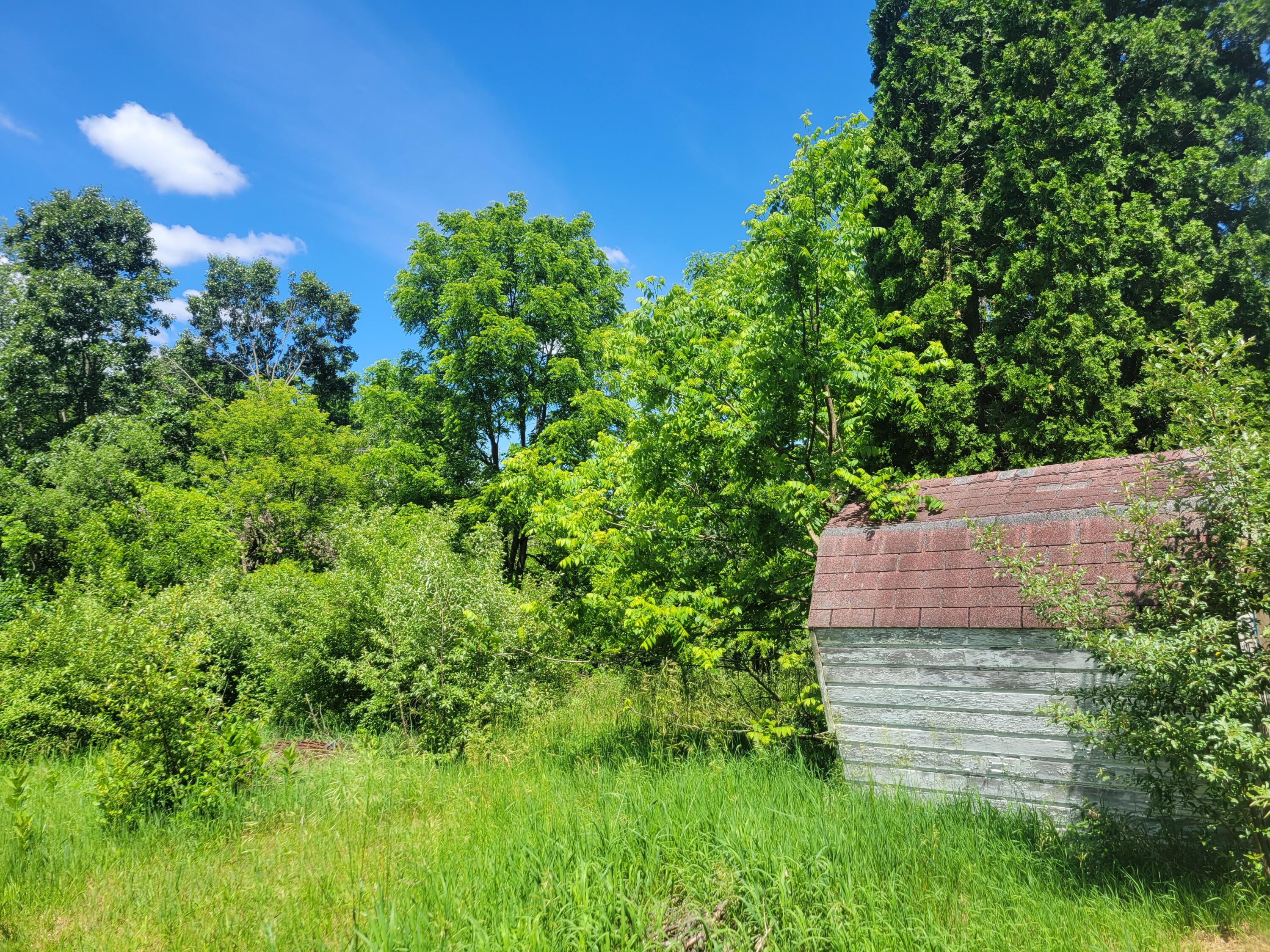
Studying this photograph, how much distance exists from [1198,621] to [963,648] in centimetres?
173

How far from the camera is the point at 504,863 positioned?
4.19 metres

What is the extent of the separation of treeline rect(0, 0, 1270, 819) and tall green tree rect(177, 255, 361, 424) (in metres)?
12.3

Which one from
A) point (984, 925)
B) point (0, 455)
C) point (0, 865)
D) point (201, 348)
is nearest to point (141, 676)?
point (0, 865)

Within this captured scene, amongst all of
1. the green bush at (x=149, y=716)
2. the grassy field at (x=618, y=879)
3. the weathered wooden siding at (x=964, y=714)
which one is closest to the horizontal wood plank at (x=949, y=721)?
the weathered wooden siding at (x=964, y=714)

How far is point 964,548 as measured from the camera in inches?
219

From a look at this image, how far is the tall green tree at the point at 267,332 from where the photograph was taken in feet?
108

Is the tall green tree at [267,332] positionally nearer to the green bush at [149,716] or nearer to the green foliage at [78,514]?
the green foliage at [78,514]

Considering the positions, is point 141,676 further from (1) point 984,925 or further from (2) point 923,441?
(2) point 923,441

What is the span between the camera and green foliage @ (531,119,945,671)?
6.41m

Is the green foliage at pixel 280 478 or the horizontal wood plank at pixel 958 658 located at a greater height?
the green foliage at pixel 280 478

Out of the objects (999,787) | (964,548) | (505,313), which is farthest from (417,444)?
(999,787)

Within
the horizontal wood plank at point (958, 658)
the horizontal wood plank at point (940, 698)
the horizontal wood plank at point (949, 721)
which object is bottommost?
the horizontal wood plank at point (949, 721)

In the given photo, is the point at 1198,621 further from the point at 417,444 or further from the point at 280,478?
the point at 280,478

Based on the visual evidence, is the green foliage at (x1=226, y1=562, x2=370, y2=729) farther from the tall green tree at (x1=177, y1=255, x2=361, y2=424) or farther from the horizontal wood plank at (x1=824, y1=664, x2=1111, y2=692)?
the tall green tree at (x1=177, y1=255, x2=361, y2=424)
